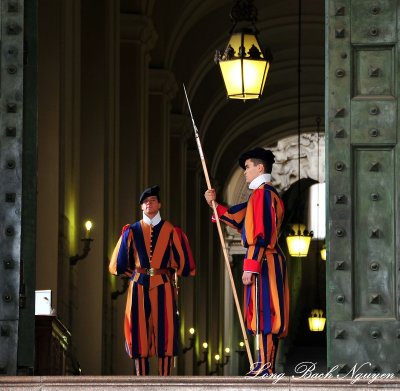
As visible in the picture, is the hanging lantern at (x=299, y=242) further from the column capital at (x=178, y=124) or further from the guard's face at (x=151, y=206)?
the guard's face at (x=151, y=206)

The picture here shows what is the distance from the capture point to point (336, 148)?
1007 centimetres

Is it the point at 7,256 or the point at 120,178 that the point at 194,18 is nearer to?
the point at 120,178

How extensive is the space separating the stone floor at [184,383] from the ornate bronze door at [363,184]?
33.4 inches

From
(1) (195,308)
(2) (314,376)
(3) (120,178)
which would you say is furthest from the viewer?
(1) (195,308)

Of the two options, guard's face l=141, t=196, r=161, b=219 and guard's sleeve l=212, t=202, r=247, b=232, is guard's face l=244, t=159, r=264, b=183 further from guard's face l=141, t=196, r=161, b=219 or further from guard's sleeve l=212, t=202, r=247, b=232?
guard's face l=141, t=196, r=161, b=219

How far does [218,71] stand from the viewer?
34.8m

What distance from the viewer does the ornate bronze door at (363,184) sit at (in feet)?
32.3

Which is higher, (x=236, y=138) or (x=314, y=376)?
(x=236, y=138)

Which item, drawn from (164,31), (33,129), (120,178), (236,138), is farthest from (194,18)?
(33,129)

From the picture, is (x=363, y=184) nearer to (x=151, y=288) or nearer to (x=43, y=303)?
(x=151, y=288)

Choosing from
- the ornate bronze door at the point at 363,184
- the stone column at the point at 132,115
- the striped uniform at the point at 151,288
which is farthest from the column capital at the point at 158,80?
the ornate bronze door at the point at 363,184

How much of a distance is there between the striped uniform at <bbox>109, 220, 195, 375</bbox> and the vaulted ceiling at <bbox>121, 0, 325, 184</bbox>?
10.6 metres

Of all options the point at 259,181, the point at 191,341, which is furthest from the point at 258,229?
the point at 191,341

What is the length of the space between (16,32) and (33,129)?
615 millimetres
